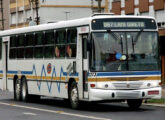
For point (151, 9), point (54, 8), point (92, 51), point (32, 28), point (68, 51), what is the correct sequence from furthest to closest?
point (54, 8) < point (151, 9) < point (32, 28) < point (68, 51) < point (92, 51)

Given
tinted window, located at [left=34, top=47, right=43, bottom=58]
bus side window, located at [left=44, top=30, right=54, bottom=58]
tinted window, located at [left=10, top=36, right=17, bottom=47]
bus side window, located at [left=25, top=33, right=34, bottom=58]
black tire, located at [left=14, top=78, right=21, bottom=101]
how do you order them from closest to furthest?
bus side window, located at [left=44, top=30, right=54, bottom=58] → tinted window, located at [left=34, top=47, right=43, bottom=58] → bus side window, located at [left=25, top=33, right=34, bottom=58] → black tire, located at [left=14, top=78, right=21, bottom=101] → tinted window, located at [left=10, top=36, right=17, bottom=47]

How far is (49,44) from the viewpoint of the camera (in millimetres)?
25891

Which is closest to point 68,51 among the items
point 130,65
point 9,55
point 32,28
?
point 130,65

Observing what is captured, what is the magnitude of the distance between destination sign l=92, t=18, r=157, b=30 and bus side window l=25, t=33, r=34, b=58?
6.15 metres

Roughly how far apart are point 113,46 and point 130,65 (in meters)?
0.78

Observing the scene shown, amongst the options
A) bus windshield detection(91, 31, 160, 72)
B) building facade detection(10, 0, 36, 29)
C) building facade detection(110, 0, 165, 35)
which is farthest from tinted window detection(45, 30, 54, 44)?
building facade detection(10, 0, 36, 29)

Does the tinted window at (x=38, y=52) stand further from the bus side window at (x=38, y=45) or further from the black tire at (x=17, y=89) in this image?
the black tire at (x=17, y=89)

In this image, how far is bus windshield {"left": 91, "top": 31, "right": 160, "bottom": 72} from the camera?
2198cm

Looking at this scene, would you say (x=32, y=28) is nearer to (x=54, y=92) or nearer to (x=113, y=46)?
(x=54, y=92)

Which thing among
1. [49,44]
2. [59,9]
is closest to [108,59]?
[49,44]

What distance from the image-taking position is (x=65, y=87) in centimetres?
2422

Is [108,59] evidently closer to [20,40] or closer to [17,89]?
[20,40]

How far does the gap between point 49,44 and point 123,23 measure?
4138 mm

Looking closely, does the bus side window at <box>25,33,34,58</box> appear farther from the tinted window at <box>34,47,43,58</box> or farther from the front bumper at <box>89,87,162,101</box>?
the front bumper at <box>89,87,162,101</box>
